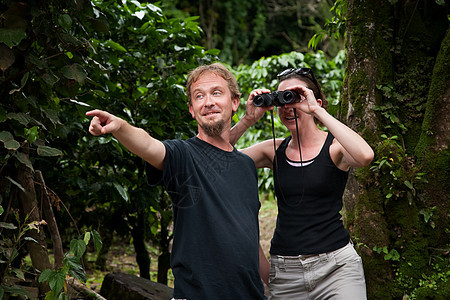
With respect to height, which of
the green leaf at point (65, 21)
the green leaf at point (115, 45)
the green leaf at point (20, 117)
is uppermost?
the green leaf at point (115, 45)

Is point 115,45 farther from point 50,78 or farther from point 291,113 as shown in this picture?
point 291,113

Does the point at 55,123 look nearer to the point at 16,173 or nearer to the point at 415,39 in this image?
the point at 16,173

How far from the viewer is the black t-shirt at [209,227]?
5.80 ft

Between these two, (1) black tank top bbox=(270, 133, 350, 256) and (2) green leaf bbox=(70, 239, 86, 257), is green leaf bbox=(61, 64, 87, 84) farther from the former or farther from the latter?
(1) black tank top bbox=(270, 133, 350, 256)

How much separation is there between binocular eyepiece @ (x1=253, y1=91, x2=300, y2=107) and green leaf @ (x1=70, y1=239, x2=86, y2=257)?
3.44 feet

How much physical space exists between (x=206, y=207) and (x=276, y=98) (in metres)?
0.71

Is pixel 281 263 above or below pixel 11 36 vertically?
below

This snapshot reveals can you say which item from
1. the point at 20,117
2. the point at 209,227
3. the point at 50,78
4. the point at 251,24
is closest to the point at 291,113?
the point at 209,227

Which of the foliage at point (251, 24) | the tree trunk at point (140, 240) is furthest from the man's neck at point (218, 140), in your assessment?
the foliage at point (251, 24)

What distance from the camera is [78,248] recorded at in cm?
223

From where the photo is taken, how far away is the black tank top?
2160mm

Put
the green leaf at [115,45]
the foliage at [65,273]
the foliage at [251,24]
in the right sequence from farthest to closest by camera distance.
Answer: the foliage at [251,24] → the green leaf at [115,45] → the foliage at [65,273]

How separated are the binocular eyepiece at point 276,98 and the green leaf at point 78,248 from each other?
1048 mm

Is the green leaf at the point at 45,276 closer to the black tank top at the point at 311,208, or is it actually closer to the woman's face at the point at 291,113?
the black tank top at the point at 311,208
